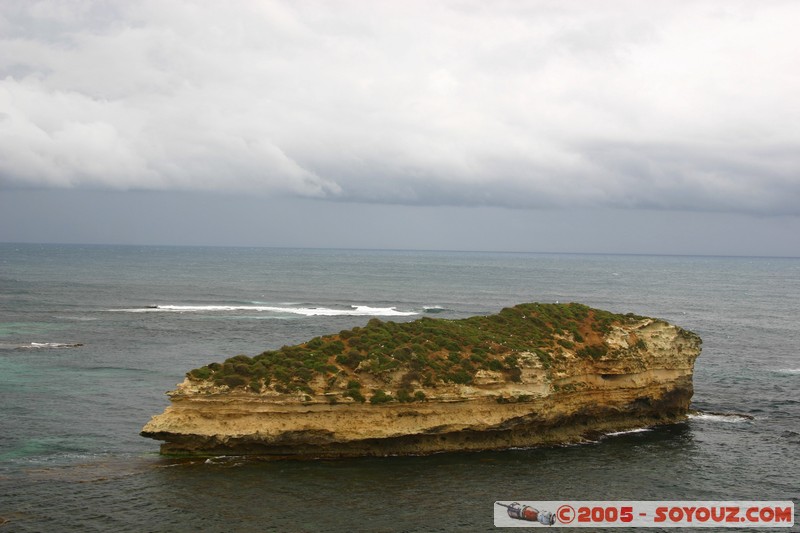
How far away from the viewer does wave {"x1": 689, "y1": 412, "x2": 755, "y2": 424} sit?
170 ft

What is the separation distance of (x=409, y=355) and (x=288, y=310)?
74743 millimetres

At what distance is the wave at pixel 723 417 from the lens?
2037 inches

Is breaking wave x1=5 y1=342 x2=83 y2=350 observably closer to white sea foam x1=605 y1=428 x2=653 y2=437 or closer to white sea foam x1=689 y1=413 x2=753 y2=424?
white sea foam x1=605 y1=428 x2=653 y2=437

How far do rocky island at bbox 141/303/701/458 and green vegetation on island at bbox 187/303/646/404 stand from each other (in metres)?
0.08

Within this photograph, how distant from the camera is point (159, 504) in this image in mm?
33688

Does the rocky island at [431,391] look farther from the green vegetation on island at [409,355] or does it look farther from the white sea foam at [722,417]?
the white sea foam at [722,417]

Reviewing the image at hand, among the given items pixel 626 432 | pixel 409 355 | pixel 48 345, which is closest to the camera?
pixel 409 355

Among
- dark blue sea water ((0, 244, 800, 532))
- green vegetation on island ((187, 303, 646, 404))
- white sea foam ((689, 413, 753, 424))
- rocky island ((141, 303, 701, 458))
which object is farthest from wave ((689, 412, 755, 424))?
green vegetation on island ((187, 303, 646, 404))

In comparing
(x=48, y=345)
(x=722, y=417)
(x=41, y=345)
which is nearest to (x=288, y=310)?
(x=48, y=345)

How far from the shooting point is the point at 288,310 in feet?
382

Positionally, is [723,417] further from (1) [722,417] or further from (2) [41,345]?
(2) [41,345]

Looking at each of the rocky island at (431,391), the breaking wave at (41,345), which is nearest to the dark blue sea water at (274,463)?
the breaking wave at (41,345)

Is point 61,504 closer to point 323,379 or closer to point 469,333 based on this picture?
point 323,379

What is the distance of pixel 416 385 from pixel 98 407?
2437cm
